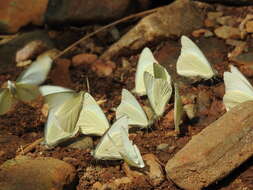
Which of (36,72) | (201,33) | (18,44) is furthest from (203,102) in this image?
(18,44)

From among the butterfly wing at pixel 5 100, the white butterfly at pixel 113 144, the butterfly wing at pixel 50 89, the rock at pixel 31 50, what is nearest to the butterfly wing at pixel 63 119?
the butterfly wing at pixel 50 89

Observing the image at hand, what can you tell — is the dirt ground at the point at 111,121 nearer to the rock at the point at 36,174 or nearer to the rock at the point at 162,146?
the rock at the point at 162,146

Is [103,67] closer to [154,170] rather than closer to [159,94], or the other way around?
[159,94]

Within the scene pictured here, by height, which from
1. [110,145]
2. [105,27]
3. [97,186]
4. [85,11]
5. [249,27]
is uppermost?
[85,11]

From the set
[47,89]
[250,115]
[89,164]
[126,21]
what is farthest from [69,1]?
[250,115]

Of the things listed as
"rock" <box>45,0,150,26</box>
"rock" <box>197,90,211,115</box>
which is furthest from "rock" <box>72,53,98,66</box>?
"rock" <box>197,90,211,115</box>
